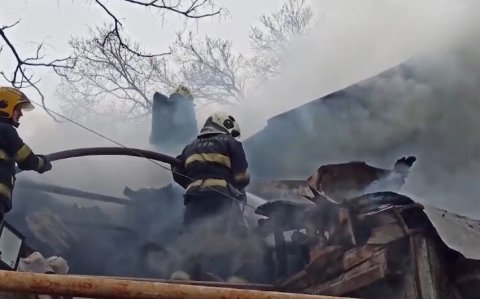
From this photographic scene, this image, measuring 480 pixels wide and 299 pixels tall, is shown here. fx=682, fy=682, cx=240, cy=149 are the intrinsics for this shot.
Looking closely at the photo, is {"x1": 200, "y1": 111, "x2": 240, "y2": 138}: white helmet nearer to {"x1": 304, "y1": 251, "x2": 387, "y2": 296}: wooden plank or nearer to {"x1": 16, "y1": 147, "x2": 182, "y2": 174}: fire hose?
{"x1": 16, "y1": 147, "x2": 182, "y2": 174}: fire hose

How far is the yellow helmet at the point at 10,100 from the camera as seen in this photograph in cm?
534

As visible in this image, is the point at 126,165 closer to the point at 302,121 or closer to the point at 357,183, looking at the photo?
the point at 302,121

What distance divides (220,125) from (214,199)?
73cm

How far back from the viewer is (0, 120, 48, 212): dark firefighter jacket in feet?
16.7

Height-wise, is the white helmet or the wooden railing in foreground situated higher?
the white helmet

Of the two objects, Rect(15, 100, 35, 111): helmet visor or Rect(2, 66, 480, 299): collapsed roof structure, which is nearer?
Rect(2, 66, 480, 299): collapsed roof structure

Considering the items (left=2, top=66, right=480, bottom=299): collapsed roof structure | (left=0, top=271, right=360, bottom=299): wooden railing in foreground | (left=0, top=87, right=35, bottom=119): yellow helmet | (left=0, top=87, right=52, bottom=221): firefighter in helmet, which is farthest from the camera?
(left=0, top=87, right=35, bottom=119): yellow helmet

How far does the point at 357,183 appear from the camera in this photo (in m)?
4.70

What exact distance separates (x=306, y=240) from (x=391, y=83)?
217 inches

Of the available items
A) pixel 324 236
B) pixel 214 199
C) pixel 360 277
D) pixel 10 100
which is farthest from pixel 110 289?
pixel 10 100

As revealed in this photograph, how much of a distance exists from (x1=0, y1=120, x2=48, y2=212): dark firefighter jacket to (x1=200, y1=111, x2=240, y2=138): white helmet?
1.38m

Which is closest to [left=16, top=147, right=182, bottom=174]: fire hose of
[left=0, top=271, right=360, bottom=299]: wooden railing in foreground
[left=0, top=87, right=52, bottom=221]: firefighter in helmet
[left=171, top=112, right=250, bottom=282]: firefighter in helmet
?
[left=171, top=112, right=250, bottom=282]: firefighter in helmet

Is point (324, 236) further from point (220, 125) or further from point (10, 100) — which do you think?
point (10, 100)

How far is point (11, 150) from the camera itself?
204 inches
